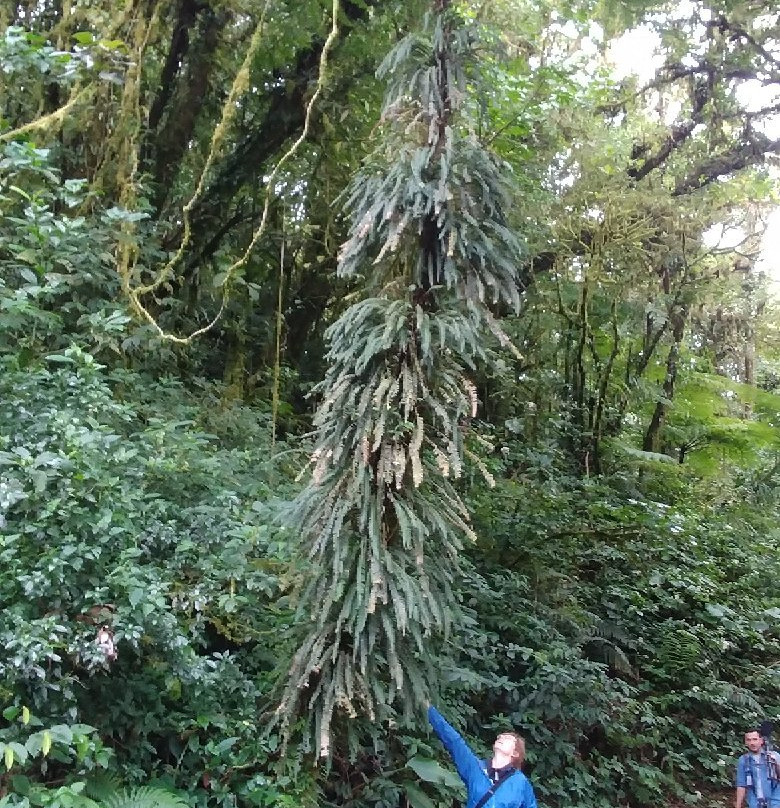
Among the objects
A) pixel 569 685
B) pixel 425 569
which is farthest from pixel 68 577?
pixel 569 685

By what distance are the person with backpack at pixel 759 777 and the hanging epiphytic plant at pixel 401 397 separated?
343 centimetres

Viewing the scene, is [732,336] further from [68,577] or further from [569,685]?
[68,577]

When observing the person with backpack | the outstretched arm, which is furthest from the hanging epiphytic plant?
the person with backpack

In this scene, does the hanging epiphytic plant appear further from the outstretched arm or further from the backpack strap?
the backpack strap

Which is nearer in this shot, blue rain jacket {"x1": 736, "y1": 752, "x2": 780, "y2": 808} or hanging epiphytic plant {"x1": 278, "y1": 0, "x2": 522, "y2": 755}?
hanging epiphytic plant {"x1": 278, "y1": 0, "x2": 522, "y2": 755}

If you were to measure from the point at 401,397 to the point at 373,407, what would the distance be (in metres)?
0.14

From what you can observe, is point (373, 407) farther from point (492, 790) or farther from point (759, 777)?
point (759, 777)

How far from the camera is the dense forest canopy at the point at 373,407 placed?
3.33 metres

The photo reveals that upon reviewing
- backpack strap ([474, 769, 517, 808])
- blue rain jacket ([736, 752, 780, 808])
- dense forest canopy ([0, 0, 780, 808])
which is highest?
dense forest canopy ([0, 0, 780, 808])

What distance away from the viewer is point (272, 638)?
3.84 metres

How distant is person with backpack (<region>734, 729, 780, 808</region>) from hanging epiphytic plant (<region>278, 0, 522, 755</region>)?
3.43 meters

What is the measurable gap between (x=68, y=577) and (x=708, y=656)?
6.44 meters

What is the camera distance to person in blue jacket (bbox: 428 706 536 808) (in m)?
3.22

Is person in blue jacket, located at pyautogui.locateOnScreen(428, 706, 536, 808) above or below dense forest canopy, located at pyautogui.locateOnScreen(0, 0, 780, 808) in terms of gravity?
below
